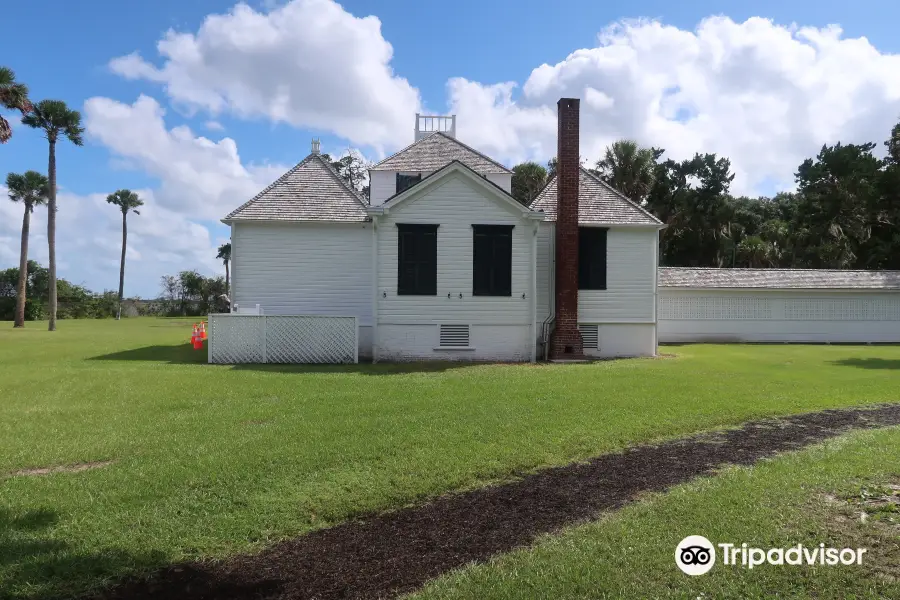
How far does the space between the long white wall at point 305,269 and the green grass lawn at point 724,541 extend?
1501 cm

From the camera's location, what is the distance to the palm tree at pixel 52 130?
36.2m

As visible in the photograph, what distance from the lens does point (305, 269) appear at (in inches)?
784

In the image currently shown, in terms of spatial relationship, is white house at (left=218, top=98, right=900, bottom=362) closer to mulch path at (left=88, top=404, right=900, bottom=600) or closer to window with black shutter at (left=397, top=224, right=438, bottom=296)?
window with black shutter at (left=397, top=224, right=438, bottom=296)

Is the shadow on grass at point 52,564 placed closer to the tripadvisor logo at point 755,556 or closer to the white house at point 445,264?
the tripadvisor logo at point 755,556

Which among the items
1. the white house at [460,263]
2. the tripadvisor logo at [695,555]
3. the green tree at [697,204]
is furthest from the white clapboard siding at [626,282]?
the green tree at [697,204]

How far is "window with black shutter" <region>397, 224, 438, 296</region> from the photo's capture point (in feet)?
60.6

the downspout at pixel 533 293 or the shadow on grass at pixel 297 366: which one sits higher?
the downspout at pixel 533 293

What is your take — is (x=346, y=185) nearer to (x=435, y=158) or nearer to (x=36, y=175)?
(x=435, y=158)

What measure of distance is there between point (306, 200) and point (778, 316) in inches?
799

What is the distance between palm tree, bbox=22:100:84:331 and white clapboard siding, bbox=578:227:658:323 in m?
31.7

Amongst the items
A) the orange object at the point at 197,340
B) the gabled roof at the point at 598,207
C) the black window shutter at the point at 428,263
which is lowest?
the orange object at the point at 197,340

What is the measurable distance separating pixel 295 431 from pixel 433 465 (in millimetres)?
2611

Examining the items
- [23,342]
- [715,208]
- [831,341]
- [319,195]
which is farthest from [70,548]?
[715,208]

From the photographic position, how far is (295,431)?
852 cm
